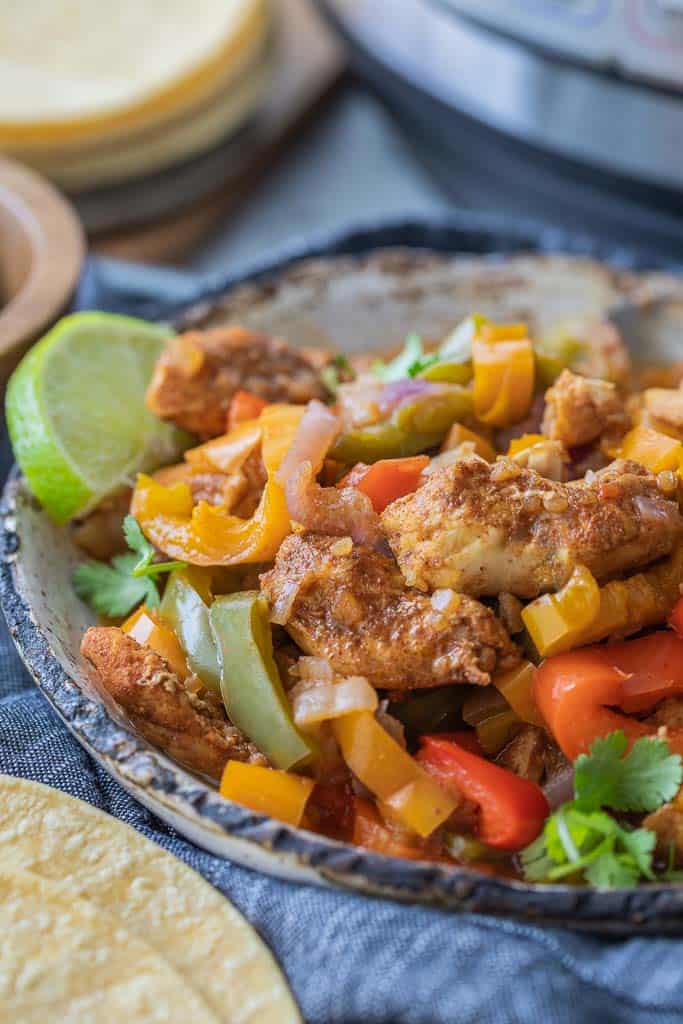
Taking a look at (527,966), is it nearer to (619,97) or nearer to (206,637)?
(206,637)

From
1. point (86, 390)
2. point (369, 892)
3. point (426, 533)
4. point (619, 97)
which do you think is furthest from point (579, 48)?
point (369, 892)

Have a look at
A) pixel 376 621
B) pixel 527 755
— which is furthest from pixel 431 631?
pixel 527 755

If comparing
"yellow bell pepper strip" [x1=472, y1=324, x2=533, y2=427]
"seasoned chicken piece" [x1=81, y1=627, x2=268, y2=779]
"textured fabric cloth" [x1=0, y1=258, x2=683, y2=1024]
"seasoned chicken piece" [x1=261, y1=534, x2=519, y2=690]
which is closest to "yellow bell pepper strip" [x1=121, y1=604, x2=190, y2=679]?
"seasoned chicken piece" [x1=81, y1=627, x2=268, y2=779]

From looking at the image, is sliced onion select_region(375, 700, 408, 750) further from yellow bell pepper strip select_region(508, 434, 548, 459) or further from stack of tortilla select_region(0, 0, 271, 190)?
stack of tortilla select_region(0, 0, 271, 190)

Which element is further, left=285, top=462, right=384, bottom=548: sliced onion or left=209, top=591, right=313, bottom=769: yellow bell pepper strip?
left=285, top=462, right=384, bottom=548: sliced onion

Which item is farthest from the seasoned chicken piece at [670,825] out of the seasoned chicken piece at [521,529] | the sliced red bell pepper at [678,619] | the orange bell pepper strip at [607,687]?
the seasoned chicken piece at [521,529]

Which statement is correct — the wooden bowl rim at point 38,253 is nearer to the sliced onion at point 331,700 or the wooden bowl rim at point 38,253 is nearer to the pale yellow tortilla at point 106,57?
the pale yellow tortilla at point 106,57
